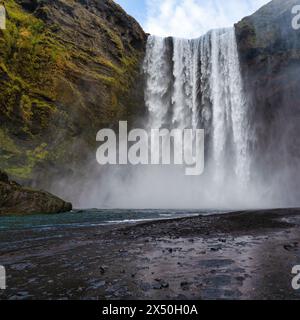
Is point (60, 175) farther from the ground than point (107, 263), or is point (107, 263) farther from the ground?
point (60, 175)

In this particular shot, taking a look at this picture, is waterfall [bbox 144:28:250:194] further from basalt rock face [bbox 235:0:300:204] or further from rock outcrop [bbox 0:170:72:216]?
rock outcrop [bbox 0:170:72:216]

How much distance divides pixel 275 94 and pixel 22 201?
41915 millimetres

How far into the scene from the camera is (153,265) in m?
8.91

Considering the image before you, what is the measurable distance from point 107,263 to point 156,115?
1973 inches

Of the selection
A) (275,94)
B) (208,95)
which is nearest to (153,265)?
(275,94)

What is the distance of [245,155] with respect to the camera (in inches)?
2040

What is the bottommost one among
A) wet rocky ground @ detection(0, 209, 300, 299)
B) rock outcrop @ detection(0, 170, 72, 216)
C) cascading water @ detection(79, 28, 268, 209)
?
wet rocky ground @ detection(0, 209, 300, 299)

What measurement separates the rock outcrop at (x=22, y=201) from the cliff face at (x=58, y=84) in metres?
13.1

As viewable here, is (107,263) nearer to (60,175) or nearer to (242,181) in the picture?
(60,175)

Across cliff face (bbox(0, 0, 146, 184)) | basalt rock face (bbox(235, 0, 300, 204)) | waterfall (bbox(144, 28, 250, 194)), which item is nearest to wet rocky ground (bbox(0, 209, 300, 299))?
cliff face (bbox(0, 0, 146, 184))

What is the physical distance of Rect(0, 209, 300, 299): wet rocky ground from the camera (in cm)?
657

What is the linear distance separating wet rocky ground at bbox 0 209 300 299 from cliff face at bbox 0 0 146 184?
34261 mm
